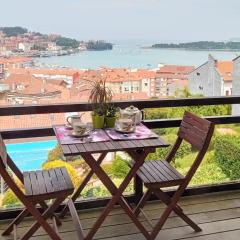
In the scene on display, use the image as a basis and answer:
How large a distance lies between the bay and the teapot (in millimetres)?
541

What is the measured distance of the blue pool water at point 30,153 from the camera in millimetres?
3045

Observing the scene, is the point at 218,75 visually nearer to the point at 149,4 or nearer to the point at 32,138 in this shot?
the point at 149,4

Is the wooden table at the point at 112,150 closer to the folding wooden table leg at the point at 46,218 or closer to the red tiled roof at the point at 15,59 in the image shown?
the folding wooden table leg at the point at 46,218

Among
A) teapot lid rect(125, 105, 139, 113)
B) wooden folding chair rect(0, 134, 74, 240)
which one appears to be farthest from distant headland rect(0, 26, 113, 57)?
wooden folding chair rect(0, 134, 74, 240)

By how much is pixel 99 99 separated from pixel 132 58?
77 centimetres

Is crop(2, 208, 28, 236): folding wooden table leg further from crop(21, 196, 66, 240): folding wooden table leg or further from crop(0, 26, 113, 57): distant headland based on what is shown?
crop(0, 26, 113, 57): distant headland

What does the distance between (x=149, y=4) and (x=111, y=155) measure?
1.60 m

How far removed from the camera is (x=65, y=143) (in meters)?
2.60

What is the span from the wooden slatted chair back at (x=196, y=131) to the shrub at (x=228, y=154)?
24.4 inches

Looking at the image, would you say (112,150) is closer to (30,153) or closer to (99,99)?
(99,99)

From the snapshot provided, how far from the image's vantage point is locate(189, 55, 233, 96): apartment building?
3541mm

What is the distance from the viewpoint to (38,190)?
2.56 m

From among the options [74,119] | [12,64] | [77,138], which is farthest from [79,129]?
[12,64]

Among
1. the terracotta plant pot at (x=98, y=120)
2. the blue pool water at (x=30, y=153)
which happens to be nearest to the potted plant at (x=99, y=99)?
the terracotta plant pot at (x=98, y=120)
